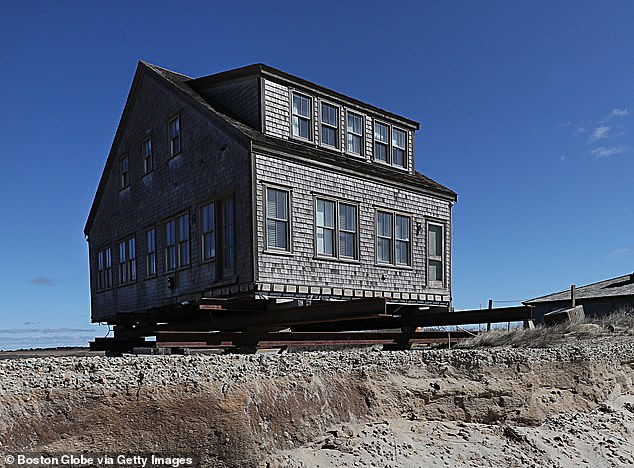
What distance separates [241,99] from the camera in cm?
1672

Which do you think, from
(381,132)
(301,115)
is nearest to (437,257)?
(381,132)

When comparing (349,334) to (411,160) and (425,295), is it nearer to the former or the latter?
(425,295)

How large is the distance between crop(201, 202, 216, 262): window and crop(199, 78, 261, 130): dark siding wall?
2643mm

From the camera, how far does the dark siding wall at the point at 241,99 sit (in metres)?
16.1

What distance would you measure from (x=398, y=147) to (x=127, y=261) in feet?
34.3

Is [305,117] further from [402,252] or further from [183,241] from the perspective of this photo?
[402,252]

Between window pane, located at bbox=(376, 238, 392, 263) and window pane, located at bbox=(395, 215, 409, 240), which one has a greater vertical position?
window pane, located at bbox=(395, 215, 409, 240)

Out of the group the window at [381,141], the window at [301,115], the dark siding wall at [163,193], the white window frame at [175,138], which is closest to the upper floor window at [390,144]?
the window at [381,141]

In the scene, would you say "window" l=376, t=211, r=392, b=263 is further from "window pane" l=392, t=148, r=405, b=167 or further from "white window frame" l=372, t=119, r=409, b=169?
"window pane" l=392, t=148, r=405, b=167

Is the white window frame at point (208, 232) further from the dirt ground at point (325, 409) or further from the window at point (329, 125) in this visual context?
the dirt ground at point (325, 409)

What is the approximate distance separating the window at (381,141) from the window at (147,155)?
757cm

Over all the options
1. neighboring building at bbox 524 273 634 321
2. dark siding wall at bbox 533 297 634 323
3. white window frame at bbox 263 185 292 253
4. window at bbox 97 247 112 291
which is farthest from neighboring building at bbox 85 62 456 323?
neighboring building at bbox 524 273 634 321

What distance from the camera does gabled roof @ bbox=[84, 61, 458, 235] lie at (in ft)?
50.0

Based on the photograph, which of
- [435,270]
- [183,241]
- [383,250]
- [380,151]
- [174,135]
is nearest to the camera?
[183,241]
